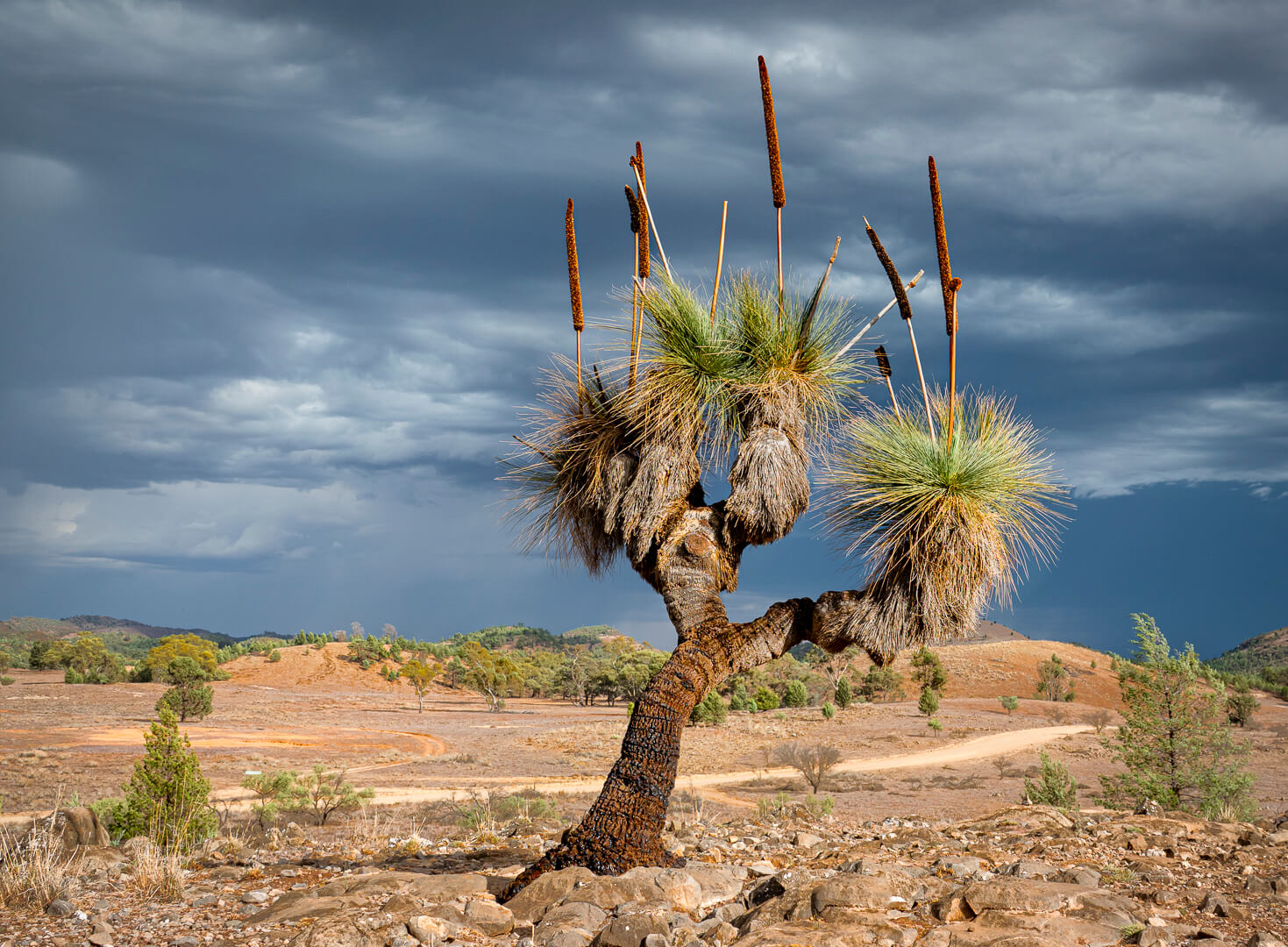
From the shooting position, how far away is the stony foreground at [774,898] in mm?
6641

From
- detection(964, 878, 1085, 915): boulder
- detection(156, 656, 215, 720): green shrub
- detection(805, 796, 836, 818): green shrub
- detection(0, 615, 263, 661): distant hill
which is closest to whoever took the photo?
detection(964, 878, 1085, 915): boulder

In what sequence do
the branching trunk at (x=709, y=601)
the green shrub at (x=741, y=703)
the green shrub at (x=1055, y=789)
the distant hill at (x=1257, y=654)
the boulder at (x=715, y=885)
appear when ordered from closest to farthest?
1. the boulder at (x=715, y=885)
2. the branching trunk at (x=709, y=601)
3. the green shrub at (x=1055, y=789)
4. the green shrub at (x=741, y=703)
5. the distant hill at (x=1257, y=654)

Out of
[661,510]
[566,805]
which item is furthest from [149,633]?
[661,510]

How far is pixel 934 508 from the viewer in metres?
9.77

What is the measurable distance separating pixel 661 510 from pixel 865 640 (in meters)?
2.71

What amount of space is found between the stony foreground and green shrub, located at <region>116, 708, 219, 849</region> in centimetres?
105

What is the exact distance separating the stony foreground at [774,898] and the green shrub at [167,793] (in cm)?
105

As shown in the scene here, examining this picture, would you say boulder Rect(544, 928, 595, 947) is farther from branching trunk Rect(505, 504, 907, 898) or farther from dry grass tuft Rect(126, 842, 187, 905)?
dry grass tuft Rect(126, 842, 187, 905)

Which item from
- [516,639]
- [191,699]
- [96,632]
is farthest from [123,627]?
[191,699]

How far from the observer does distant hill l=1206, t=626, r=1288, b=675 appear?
287ft

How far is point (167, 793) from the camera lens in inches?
513

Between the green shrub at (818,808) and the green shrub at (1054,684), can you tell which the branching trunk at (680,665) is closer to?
the green shrub at (818,808)

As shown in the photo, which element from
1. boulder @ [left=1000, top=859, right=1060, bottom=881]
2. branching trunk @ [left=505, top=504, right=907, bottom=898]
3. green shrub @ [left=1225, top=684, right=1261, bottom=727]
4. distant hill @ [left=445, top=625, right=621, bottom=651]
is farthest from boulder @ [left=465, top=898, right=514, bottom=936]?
distant hill @ [left=445, top=625, right=621, bottom=651]

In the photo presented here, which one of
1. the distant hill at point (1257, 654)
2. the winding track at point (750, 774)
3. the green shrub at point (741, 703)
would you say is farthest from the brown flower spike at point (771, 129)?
the distant hill at point (1257, 654)
